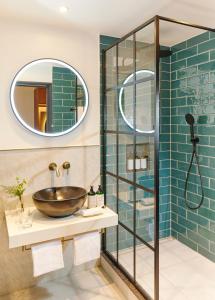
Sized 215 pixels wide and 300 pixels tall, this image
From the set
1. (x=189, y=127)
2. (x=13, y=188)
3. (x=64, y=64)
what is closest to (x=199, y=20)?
(x=189, y=127)

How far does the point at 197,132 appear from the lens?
8.94 ft

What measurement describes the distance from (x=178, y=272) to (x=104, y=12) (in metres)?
2.53

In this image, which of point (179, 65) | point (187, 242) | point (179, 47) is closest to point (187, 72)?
point (179, 65)

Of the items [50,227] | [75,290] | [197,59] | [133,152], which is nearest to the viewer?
[50,227]

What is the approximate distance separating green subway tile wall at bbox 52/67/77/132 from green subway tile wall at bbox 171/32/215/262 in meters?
1.24

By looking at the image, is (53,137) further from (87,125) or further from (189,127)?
(189,127)

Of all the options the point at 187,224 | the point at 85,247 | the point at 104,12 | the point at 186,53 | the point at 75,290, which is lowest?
the point at 75,290

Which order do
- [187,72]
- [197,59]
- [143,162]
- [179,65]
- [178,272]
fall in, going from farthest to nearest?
[179,65] → [187,72] → [197,59] → [178,272] → [143,162]

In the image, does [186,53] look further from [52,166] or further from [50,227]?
[50,227]

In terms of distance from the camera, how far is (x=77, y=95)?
8.15 ft

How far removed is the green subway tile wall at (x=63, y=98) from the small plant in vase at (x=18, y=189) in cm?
56

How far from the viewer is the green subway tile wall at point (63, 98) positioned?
2.39 metres

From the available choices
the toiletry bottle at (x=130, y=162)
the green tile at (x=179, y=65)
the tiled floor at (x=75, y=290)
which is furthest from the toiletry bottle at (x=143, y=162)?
the green tile at (x=179, y=65)

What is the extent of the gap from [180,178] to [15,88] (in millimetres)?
2044
